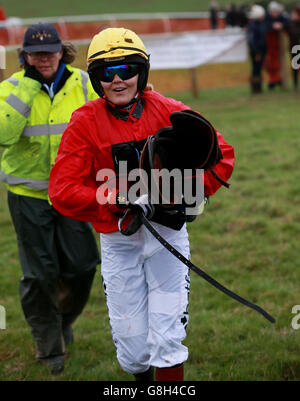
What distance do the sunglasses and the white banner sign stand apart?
13.9 metres

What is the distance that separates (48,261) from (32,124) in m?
1.03

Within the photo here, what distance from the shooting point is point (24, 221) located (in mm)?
4633

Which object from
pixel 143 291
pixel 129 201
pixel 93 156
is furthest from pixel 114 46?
pixel 143 291

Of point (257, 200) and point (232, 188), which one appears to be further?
point (232, 188)

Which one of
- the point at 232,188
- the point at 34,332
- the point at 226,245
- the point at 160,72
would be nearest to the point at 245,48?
the point at 160,72

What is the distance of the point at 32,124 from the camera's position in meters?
4.45

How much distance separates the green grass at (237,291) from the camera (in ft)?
14.9

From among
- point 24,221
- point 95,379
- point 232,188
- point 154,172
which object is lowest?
point 232,188

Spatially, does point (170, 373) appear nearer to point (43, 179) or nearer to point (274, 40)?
point (43, 179)

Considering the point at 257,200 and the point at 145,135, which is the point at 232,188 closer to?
the point at 257,200

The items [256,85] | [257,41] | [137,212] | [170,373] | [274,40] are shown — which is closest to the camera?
[137,212]

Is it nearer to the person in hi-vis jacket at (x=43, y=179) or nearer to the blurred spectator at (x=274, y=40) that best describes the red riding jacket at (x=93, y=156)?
the person in hi-vis jacket at (x=43, y=179)

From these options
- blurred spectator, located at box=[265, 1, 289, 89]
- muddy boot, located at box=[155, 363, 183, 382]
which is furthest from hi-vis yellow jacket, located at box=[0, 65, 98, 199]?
blurred spectator, located at box=[265, 1, 289, 89]

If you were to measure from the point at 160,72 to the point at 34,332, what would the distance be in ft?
56.9
